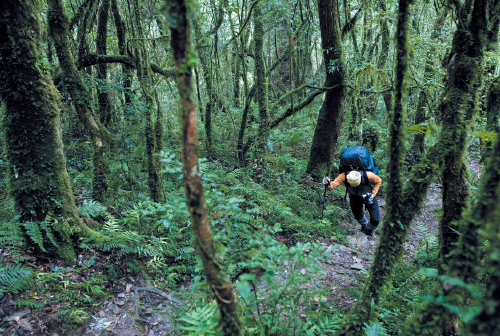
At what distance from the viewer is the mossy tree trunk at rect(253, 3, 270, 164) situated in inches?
344

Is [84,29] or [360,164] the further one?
[84,29]

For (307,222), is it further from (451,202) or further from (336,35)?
(336,35)

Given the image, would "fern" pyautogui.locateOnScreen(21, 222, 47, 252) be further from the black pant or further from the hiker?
the black pant

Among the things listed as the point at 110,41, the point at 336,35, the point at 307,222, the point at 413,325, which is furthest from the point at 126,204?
the point at 110,41

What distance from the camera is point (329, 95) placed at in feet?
27.3

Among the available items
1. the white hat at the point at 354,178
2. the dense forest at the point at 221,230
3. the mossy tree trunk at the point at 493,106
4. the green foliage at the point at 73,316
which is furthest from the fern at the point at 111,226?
the mossy tree trunk at the point at 493,106

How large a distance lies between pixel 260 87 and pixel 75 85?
17.9ft

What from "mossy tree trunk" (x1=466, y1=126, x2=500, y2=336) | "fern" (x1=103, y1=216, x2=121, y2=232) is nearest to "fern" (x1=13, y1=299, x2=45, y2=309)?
"fern" (x1=103, y1=216, x2=121, y2=232)

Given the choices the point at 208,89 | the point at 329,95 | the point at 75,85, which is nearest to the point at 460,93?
the point at 329,95

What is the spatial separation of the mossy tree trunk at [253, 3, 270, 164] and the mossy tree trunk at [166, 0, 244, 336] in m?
6.99

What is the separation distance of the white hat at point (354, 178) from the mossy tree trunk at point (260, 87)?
138 inches

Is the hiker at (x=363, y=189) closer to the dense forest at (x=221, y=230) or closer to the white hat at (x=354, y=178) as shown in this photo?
the white hat at (x=354, y=178)

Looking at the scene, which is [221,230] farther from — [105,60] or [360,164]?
[105,60]

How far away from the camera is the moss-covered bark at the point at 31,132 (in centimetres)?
367
